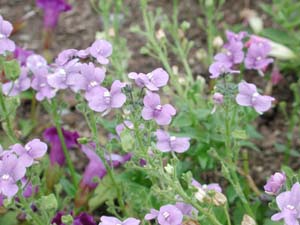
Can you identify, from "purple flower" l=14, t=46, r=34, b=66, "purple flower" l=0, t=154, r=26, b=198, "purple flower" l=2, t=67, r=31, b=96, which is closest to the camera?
"purple flower" l=0, t=154, r=26, b=198

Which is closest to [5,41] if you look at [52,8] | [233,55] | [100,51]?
[100,51]

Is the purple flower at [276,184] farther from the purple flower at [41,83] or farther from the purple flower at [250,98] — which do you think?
the purple flower at [41,83]

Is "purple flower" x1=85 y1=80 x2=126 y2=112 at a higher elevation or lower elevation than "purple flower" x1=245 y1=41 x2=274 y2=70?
higher

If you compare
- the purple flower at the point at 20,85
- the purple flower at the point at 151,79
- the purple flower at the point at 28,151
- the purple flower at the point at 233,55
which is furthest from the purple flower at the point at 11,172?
the purple flower at the point at 233,55

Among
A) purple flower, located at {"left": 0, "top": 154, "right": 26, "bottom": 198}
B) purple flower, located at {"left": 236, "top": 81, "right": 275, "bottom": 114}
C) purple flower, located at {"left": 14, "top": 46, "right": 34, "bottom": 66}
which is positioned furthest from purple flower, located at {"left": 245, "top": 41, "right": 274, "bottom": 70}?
purple flower, located at {"left": 0, "top": 154, "right": 26, "bottom": 198}

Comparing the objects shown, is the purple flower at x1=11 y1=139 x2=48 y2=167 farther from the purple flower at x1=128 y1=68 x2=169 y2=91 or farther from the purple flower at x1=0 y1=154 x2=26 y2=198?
the purple flower at x1=128 y1=68 x2=169 y2=91

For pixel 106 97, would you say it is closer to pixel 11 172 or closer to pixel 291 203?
pixel 11 172
